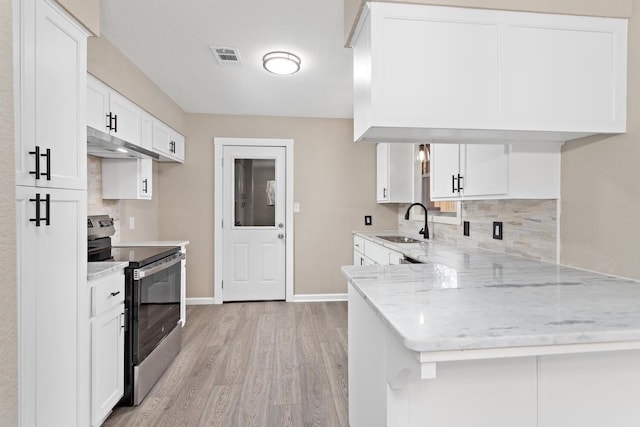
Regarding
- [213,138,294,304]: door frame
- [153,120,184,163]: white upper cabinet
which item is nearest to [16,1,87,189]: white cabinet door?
[153,120,184,163]: white upper cabinet

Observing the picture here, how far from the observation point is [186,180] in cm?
419

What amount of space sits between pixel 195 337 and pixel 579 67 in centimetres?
342

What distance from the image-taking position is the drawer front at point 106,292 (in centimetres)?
173

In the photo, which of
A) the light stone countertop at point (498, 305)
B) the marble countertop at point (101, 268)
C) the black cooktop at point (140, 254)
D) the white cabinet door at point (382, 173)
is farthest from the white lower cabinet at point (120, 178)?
the white cabinet door at point (382, 173)

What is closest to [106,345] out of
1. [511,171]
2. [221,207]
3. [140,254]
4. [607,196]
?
[140,254]

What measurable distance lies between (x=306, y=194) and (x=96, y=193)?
2.31 meters

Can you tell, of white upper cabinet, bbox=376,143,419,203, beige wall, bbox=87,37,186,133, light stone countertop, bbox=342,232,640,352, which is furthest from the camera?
white upper cabinet, bbox=376,143,419,203

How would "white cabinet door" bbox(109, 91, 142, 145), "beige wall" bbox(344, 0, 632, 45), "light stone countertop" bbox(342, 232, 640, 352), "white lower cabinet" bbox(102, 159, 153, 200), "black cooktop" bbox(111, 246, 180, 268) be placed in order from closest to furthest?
1. "light stone countertop" bbox(342, 232, 640, 352)
2. "beige wall" bbox(344, 0, 632, 45)
3. "black cooktop" bbox(111, 246, 180, 268)
4. "white cabinet door" bbox(109, 91, 142, 145)
5. "white lower cabinet" bbox(102, 159, 153, 200)

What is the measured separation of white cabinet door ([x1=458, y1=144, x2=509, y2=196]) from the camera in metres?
1.78

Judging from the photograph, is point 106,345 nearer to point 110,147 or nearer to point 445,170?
point 110,147

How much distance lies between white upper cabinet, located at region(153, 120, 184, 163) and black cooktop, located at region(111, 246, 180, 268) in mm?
1127

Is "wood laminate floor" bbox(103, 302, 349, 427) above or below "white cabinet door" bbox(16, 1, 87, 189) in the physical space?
below

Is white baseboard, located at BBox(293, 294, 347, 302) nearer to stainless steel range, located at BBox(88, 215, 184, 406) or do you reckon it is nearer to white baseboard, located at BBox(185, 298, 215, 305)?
white baseboard, located at BBox(185, 298, 215, 305)

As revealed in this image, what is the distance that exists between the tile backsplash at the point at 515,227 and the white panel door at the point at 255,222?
223cm
